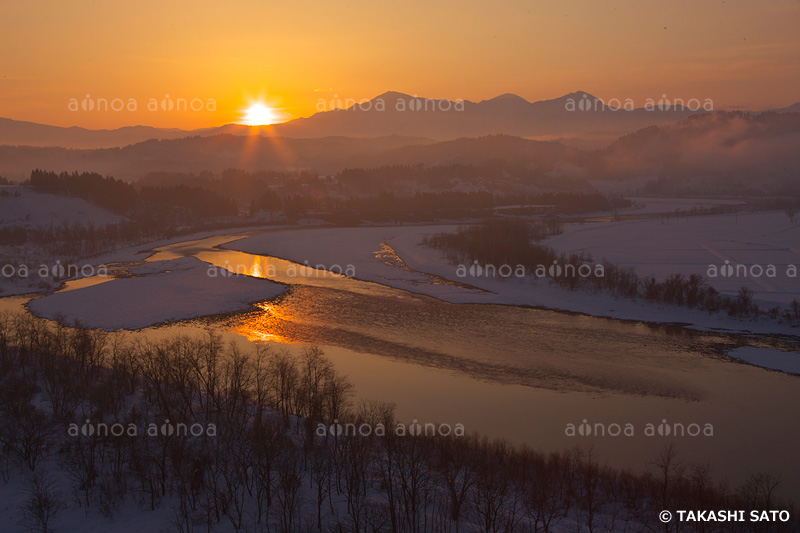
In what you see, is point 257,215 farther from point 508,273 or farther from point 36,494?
point 36,494

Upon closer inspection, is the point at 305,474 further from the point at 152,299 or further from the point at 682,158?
the point at 682,158

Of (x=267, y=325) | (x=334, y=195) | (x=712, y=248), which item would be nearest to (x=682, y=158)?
(x=334, y=195)

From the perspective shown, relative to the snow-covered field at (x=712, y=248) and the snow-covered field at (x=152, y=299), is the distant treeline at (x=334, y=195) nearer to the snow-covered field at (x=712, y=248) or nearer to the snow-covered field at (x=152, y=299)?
the snow-covered field at (x=712, y=248)

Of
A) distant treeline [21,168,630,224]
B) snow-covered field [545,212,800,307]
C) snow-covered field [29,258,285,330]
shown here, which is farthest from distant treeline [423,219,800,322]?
distant treeline [21,168,630,224]

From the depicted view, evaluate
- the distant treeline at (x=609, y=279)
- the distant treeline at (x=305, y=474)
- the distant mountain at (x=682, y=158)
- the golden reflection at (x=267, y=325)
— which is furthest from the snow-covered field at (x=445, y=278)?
the distant mountain at (x=682, y=158)

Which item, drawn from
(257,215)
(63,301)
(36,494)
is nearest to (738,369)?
(36,494)

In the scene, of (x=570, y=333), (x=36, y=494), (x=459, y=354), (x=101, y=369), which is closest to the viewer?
(x=36, y=494)
